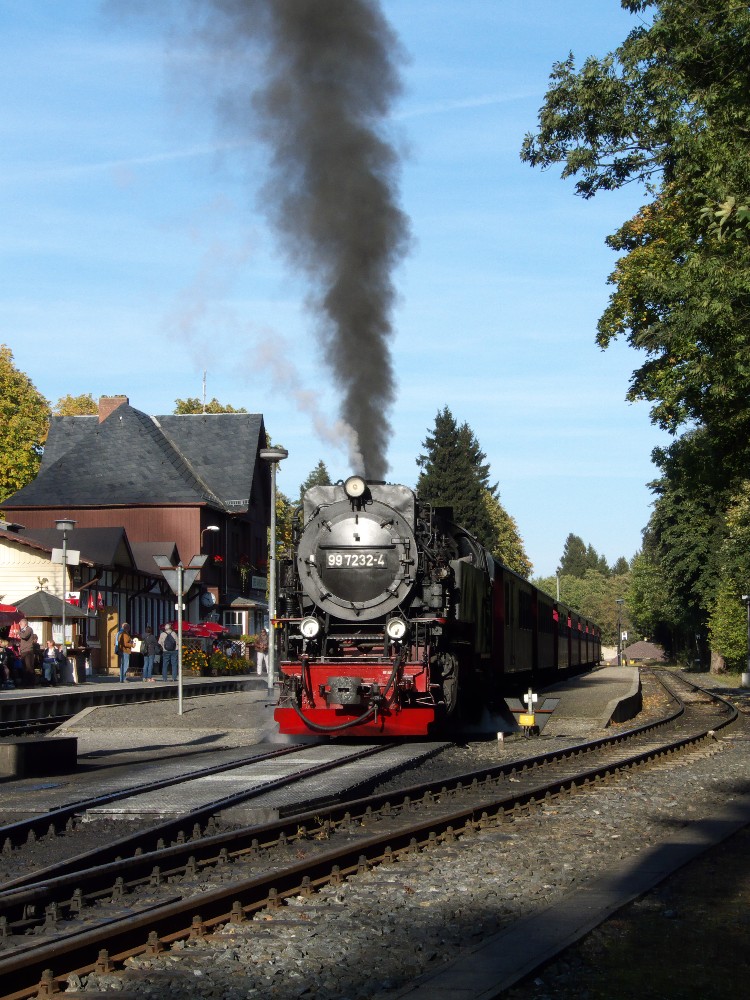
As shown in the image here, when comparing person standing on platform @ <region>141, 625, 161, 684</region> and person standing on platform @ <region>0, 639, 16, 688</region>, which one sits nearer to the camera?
person standing on platform @ <region>0, 639, 16, 688</region>

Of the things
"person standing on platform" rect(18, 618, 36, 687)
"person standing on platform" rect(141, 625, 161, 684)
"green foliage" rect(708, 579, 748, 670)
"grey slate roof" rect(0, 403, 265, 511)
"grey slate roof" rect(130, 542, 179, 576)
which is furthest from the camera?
"grey slate roof" rect(0, 403, 265, 511)

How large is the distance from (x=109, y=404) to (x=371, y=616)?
47.7 meters

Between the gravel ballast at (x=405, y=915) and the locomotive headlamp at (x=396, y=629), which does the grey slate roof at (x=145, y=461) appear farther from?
the gravel ballast at (x=405, y=915)

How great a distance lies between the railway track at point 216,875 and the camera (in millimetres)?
5723

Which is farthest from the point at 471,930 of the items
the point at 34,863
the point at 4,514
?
the point at 4,514

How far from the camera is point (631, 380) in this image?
27.4 meters

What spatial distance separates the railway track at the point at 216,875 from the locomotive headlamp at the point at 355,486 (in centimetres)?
451

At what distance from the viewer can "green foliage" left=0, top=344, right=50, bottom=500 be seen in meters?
61.7

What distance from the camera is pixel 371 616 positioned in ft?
Answer: 51.9

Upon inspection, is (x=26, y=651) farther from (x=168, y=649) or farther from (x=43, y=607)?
(x=168, y=649)

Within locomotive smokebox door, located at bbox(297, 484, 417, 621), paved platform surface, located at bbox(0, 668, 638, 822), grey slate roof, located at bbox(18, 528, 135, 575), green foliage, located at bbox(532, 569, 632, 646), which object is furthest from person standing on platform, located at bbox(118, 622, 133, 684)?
green foliage, located at bbox(532, 569, 632, 646)

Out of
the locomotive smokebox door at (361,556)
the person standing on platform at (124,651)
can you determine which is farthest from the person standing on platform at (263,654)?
the locomotive smokebox door at (361,556)

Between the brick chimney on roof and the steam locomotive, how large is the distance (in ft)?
150

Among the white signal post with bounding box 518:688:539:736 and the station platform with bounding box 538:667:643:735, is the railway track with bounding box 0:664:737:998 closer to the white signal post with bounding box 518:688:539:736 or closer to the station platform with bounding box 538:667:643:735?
the white signal post with bounding box 518:688:539:736
